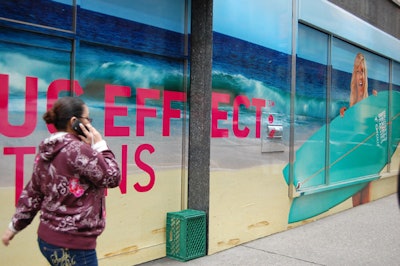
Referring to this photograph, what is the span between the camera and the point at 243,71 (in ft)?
19.1

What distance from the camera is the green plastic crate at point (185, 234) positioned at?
4.93 m

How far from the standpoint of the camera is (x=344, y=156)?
328 inches

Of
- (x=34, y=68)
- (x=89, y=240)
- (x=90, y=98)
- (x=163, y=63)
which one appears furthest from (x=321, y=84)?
(x=89, y=240)

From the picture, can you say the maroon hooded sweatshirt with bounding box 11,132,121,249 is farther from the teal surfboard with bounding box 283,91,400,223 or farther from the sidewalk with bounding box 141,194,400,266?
the teal surfboard with bounding box 283,91,400,223

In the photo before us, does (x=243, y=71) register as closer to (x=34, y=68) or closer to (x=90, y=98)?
(x=90, y=98)

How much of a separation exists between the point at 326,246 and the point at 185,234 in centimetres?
204

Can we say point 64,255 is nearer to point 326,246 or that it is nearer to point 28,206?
point 28,206

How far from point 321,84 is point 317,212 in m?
2.13

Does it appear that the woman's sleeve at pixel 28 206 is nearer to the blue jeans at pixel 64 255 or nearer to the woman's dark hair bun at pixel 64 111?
the blue jeans at pixel 64 255

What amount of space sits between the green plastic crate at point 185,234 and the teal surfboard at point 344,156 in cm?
204

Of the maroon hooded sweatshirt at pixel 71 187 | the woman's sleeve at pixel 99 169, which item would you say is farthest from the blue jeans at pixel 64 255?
the woman's sleeve at pixel 99 169

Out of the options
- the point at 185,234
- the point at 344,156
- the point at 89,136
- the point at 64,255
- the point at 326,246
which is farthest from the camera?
the point at 344,156

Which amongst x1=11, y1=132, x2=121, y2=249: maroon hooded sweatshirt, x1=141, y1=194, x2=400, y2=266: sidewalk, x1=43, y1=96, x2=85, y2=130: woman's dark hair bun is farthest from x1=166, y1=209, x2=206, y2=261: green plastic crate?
x1=43, y1=96, x2=85, y2=130: woman's dark hair bun

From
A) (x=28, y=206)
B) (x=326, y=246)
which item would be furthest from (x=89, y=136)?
(x=326, y=246)
